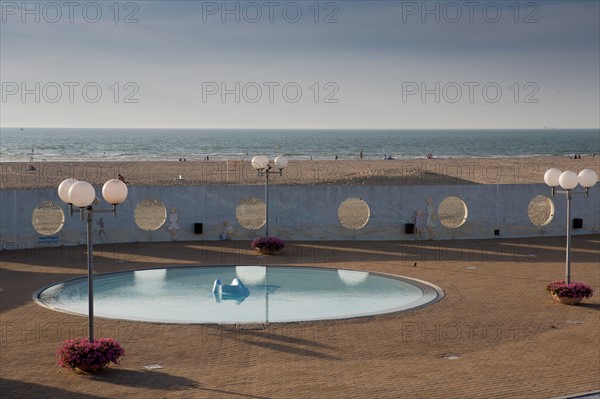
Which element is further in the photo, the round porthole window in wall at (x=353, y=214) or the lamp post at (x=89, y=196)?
the round porthole window in wall at (x=353, y=214)

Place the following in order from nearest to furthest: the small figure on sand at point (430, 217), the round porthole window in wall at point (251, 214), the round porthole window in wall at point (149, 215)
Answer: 1. the small figure on sand at point (430, 217)
2. the round porthole window in wall at point (149, 215)
3. the round porthole window in wall at point (251, 214)

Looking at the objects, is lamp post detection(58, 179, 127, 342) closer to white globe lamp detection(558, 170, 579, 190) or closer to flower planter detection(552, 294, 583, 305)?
white globe lamp detection(558, 170, 579, 190)

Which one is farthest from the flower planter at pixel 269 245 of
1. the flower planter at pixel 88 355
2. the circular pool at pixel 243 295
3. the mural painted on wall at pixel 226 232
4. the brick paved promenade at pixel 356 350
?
the flower planter at pixel 88 355

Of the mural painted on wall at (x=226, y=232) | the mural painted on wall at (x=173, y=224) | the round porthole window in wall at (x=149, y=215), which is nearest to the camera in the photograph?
the mural painted on wall at (x=173, y=224)

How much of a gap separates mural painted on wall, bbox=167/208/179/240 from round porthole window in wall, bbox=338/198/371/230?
11.7 meters

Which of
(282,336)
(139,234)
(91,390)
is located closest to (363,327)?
(282,336)

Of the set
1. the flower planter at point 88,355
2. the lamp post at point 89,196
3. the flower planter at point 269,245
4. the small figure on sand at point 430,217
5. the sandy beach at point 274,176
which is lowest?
the flower planter at point 88,355

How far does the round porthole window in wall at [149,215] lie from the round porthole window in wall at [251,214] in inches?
160

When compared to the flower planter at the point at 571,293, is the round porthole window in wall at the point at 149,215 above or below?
above

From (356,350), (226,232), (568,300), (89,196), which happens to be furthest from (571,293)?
(226,232)

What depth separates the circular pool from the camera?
1806 centimetres

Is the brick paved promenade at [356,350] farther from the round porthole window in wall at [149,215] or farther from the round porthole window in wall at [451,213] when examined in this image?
the round porthole window in wall at [451,213]

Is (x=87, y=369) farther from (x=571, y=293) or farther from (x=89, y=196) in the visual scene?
(x=571, y=293)

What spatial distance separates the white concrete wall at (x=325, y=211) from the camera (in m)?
28.0
